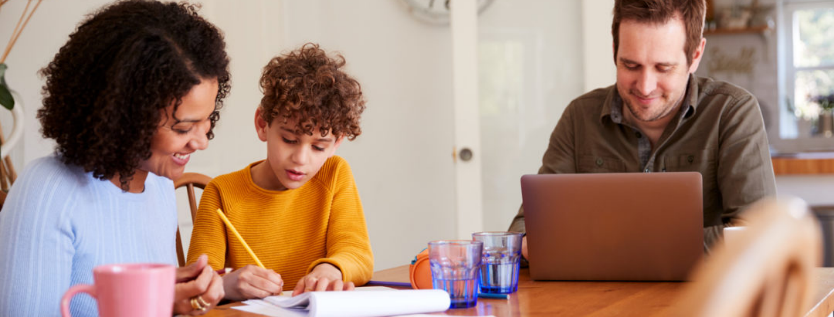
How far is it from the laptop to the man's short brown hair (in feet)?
1.94

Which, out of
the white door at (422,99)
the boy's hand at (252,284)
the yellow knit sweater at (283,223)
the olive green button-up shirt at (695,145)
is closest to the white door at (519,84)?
the white door at (422,99)

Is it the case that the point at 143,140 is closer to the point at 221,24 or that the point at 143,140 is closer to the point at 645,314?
the point at 645,314

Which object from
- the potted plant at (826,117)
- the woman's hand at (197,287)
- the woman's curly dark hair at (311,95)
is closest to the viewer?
the woman's hand at (197,287)

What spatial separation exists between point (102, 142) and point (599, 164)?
119 cm

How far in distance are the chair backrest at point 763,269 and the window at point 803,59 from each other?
6.09m

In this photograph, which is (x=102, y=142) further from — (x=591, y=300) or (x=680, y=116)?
(x=680, y=116)

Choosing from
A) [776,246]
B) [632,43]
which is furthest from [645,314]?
[632,43]

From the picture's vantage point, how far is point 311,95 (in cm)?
133

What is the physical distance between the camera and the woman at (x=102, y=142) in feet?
2.94

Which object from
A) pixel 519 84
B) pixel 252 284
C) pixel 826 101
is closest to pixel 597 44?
Result: pixel 519 84

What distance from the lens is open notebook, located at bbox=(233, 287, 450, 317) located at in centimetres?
87

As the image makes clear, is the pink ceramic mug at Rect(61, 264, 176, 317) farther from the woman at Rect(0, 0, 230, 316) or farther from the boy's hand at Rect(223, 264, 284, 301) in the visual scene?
the boy's hand at Rect(223, 264, 284, 301)

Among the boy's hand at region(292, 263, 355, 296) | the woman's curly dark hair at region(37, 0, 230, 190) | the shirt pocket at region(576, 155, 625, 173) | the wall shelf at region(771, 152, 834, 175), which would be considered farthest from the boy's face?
the wall shelf at region(771, 152, 834, 175)

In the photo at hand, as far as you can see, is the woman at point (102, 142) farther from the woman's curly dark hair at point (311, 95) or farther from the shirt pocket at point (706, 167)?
the shirt pocket at point (706, 167)
